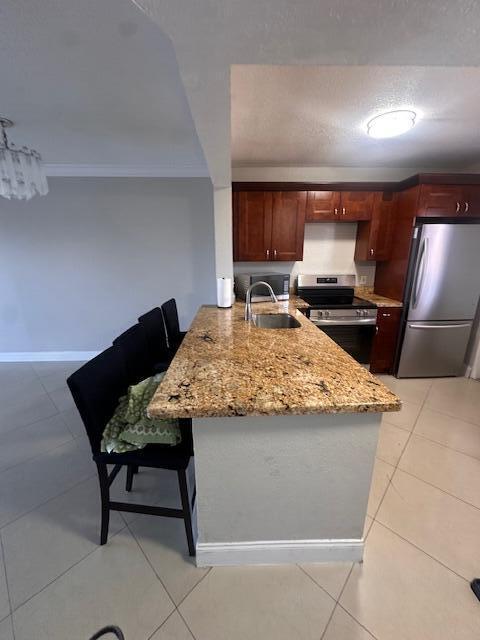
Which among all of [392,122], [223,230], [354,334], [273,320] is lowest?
[354,334]

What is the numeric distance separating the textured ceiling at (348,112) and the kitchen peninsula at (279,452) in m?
1.64

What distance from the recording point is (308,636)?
0.96 metres

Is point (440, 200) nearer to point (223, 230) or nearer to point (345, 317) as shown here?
point (345, 317)

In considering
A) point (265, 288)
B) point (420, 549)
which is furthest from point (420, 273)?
point (420, 549)

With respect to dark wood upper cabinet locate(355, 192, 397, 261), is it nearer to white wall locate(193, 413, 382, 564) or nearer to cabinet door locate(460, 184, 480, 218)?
cabinet door locate(460, 184, 480, 218)

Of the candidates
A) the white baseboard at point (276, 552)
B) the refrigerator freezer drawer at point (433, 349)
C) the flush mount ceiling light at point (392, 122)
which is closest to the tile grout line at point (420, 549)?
the white baseboard at point (276, 552)

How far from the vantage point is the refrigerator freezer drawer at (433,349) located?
8.94ft

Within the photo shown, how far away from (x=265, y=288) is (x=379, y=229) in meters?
1.49

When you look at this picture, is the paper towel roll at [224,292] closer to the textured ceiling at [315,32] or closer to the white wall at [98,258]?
the white wall at [98,258]

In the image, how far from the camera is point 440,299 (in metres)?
2.64

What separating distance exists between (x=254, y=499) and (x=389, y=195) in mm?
3238

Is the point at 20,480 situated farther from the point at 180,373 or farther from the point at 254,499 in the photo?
the point at 254,499

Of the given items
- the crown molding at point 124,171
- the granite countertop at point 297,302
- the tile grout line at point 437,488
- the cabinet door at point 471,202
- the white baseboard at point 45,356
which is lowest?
the tile grout line at point 437,488

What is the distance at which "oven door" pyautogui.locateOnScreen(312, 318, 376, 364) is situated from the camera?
280 centimetres
